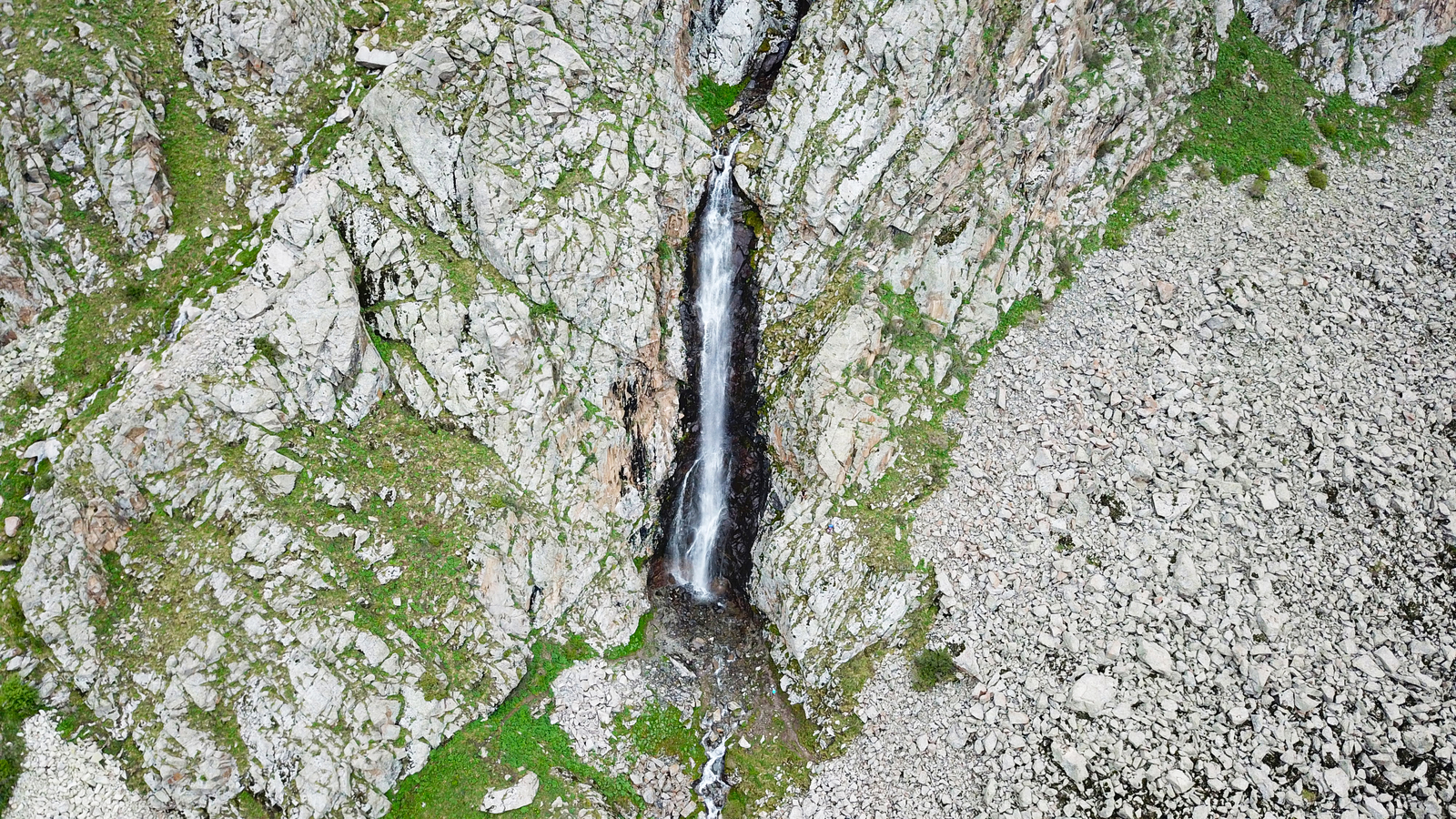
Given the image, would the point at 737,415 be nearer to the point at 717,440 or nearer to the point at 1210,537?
the point at 717,440

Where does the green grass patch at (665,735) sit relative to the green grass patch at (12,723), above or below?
above

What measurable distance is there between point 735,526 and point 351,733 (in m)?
14.9

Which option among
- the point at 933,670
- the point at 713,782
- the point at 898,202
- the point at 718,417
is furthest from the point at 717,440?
the point at 713,782

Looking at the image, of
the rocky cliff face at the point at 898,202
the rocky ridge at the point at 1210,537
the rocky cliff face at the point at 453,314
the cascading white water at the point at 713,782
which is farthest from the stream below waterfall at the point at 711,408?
the rocky ridge at the point at 1210,537

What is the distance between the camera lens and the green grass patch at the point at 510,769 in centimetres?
2320

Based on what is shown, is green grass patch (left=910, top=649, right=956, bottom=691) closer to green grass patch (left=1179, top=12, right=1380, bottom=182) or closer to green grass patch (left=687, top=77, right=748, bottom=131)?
green grass patch (left=687, top=77, right=748, bottom=131)

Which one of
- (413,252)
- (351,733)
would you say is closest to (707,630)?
(351,733)

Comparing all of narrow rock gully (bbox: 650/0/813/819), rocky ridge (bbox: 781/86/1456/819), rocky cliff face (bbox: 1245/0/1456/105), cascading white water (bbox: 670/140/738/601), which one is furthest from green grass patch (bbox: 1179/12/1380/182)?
cascading white water (bbox: 670/140/738/601)

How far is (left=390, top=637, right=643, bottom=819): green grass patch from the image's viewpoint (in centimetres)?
2320

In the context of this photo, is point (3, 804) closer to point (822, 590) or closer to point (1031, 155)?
point (822, 590)

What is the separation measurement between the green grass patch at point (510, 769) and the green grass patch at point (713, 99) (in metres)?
23.1

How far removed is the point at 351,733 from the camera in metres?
22.8

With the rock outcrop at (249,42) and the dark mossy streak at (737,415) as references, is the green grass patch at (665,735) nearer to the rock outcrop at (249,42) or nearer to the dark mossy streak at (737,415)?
the dark mossy streak at (737,415)

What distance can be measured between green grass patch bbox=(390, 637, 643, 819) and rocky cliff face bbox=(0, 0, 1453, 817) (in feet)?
2.24
